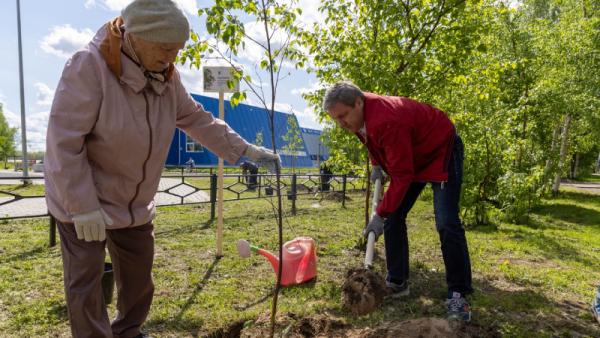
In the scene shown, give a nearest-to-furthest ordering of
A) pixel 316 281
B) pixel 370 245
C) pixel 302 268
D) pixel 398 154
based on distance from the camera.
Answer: pixel 398 154, pixel 370 245, pixel 302 268, pixel 316 281

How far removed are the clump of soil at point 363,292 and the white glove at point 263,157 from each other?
1.22 meters

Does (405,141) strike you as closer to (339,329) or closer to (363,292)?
(363,292)

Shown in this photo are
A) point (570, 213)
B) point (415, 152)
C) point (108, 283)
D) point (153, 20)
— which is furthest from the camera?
point (570, 213)

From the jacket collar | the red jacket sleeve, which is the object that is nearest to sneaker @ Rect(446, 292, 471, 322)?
the red jacket sleeve

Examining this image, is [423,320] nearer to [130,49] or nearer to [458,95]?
[130,49]

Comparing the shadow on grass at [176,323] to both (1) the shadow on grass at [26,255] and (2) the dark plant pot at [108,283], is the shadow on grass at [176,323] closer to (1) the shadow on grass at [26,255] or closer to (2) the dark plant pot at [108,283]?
(2) the dark plant pot at [108,283]

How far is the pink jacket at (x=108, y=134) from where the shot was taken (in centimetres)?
149

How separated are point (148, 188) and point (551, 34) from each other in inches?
551

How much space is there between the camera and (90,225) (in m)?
1.56

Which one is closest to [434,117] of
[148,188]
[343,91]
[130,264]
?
[343,91]

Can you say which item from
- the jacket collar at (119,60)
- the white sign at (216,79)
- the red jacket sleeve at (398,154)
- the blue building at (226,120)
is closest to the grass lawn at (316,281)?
the red jacket sleeve at (398,154)

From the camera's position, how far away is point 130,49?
164 cm

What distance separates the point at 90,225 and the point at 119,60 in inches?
26.9

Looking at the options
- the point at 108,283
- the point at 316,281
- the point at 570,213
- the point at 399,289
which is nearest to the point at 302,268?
the point at 316,281
